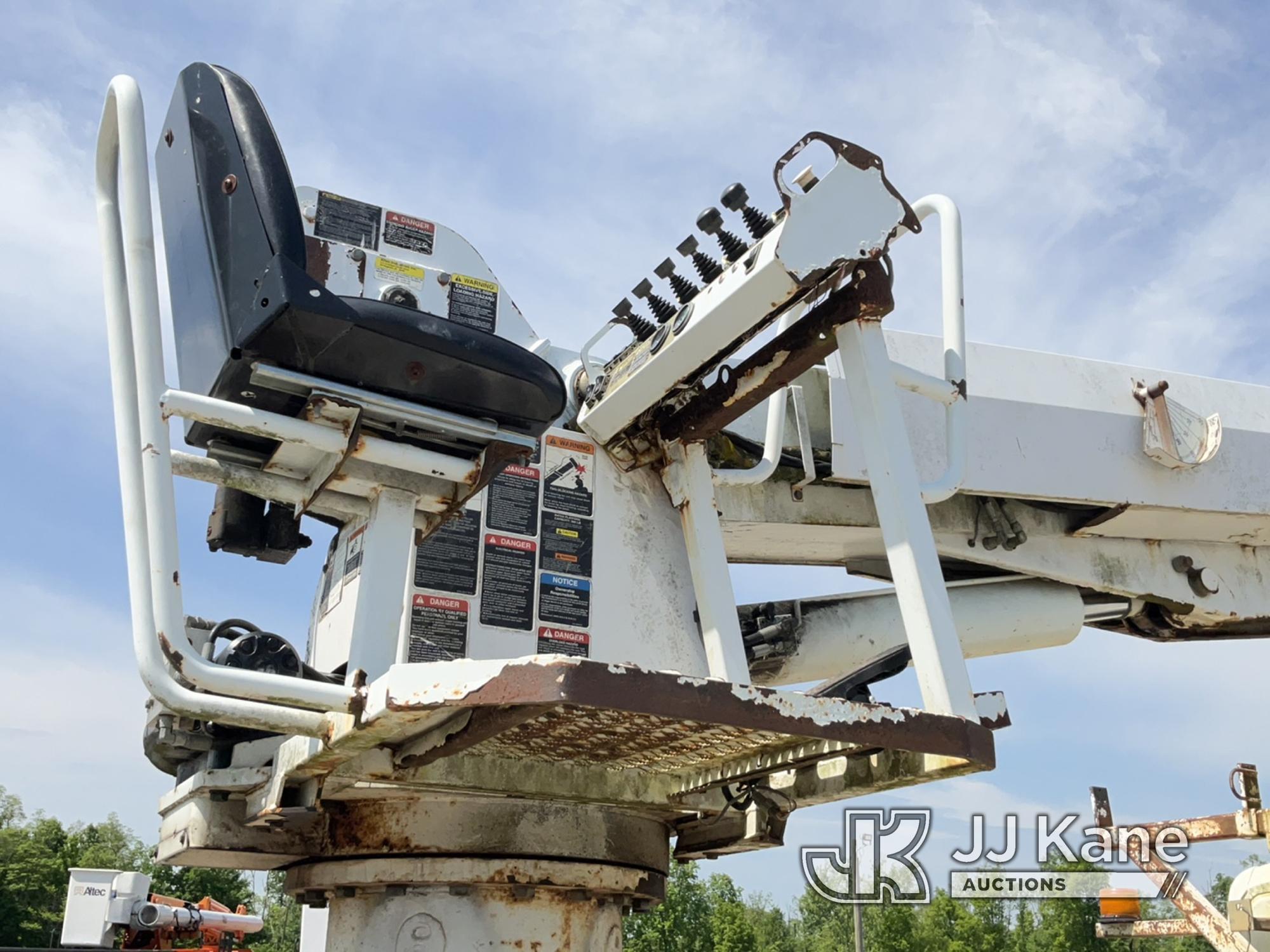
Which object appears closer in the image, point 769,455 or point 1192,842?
point 769,455

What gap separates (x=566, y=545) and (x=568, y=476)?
0.82 feet

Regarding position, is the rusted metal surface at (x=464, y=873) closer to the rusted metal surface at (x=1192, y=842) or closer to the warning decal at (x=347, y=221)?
the warning decal at (x=347, y=221)

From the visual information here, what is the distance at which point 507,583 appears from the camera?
4219 millimetres

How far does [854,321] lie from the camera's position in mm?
3836

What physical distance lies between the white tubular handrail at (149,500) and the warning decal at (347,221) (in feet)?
3.30

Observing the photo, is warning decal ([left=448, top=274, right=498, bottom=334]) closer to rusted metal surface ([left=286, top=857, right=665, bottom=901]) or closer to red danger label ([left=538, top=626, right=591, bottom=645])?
red danger label ([left=538, top=626, right=591, bottom=645])

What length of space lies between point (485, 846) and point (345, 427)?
1307 mm

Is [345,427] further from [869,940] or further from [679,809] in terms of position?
[869,940]

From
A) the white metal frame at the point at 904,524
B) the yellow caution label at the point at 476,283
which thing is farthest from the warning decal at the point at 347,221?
the white metal frame at the point at 904,524

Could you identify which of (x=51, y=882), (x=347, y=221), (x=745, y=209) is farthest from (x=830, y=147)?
(x=51, y=882)

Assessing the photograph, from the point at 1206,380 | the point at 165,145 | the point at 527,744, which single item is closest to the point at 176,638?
the point at 527,744

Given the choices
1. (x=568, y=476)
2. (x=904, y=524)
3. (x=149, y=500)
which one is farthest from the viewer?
(x=568, y=476)

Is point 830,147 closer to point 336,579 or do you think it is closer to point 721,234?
point 721,234

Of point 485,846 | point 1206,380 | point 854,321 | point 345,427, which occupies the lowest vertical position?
point 485,846
